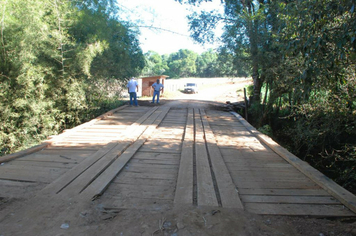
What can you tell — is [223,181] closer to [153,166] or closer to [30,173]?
[153,166]

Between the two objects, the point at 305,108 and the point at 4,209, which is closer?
the point at 4,209

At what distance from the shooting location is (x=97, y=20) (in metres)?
10.4

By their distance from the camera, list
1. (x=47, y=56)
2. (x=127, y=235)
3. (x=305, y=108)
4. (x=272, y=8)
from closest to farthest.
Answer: (x=127, y=235), (x=305, y=108), (x=47, y=56), (x=272, y=8)

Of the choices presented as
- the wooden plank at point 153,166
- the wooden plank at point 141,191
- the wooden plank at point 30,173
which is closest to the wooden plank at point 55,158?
the wooden plank at point 30,173

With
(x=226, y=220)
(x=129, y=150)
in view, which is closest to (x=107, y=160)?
(x=129, y=150)

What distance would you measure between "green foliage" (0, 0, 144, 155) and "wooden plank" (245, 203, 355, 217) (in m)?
7.78

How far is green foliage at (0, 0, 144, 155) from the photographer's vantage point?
7.89 meters

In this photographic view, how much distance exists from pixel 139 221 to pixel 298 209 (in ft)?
5.25

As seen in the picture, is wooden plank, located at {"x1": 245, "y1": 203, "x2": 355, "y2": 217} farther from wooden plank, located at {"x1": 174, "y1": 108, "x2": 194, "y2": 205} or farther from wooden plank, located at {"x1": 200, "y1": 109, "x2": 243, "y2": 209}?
wooden plank, located at {"x1": 174, "y1": 108, "x2": 194, "y2": 205}

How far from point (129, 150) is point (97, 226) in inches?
90.4

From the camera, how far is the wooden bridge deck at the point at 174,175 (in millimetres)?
2686

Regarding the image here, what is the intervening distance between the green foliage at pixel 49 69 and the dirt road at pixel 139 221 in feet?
22.0

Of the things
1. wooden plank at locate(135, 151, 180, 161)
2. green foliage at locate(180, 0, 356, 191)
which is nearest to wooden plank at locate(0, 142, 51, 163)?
wooden plank at locate(135, 151, 180, 161)

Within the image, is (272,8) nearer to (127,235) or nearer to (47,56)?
(47,56)
